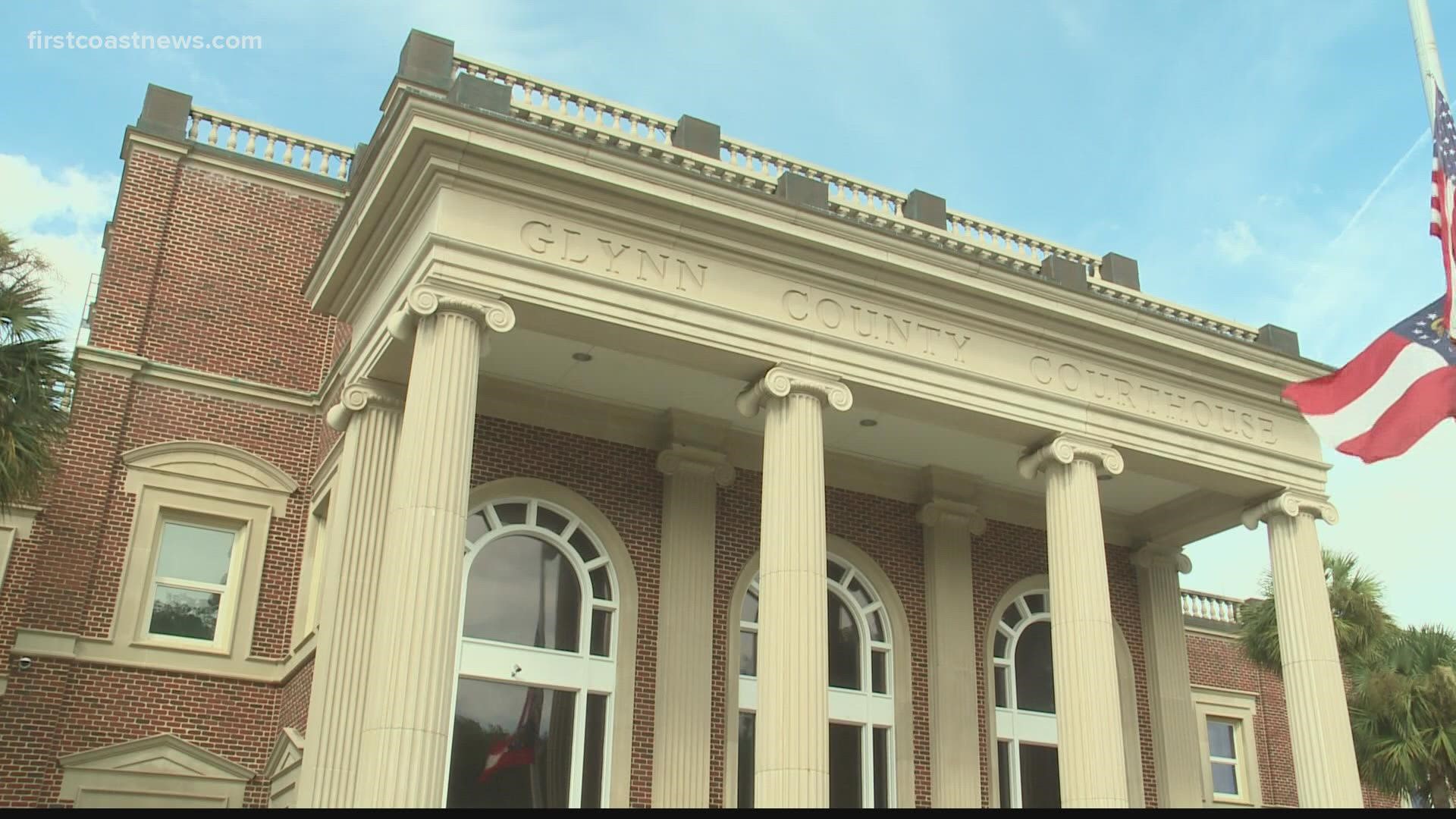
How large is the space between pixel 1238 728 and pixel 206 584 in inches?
977

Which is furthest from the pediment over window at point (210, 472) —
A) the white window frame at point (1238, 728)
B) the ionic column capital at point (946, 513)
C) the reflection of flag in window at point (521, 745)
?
the white window frame at point (1238, 728)

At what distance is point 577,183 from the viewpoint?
16.9 meters

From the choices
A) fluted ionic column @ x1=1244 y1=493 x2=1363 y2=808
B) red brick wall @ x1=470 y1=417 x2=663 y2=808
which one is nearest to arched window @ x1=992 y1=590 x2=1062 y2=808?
fluted ionic column @ x1=1244 y1=493 x2=1363 y2=808

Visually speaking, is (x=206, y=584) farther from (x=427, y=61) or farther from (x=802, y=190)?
(x=802, y=190)

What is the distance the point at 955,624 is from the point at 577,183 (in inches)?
383

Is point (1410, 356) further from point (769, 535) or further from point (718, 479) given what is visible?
point (718, 479)

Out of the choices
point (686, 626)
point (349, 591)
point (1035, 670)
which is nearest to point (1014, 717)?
point (1035, 670)

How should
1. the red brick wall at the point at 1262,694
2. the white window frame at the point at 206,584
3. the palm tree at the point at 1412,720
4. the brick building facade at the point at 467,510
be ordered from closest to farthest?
the brick building facade at the point at 467,510 → the white window frame at the point at 206,584 → the palm tree at the point at 1412,720 → the red brick wall at the point at 1262,694

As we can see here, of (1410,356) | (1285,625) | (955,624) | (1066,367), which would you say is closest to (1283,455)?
(1285,625)

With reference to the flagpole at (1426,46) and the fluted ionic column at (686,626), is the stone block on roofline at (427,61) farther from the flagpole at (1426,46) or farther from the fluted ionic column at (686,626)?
the flagpole at (1426,46)

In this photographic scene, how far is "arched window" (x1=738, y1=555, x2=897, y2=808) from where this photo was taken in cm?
2033

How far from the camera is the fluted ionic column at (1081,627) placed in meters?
17.9

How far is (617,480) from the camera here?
20.5 meters

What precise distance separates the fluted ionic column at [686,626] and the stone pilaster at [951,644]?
12.2 feet
